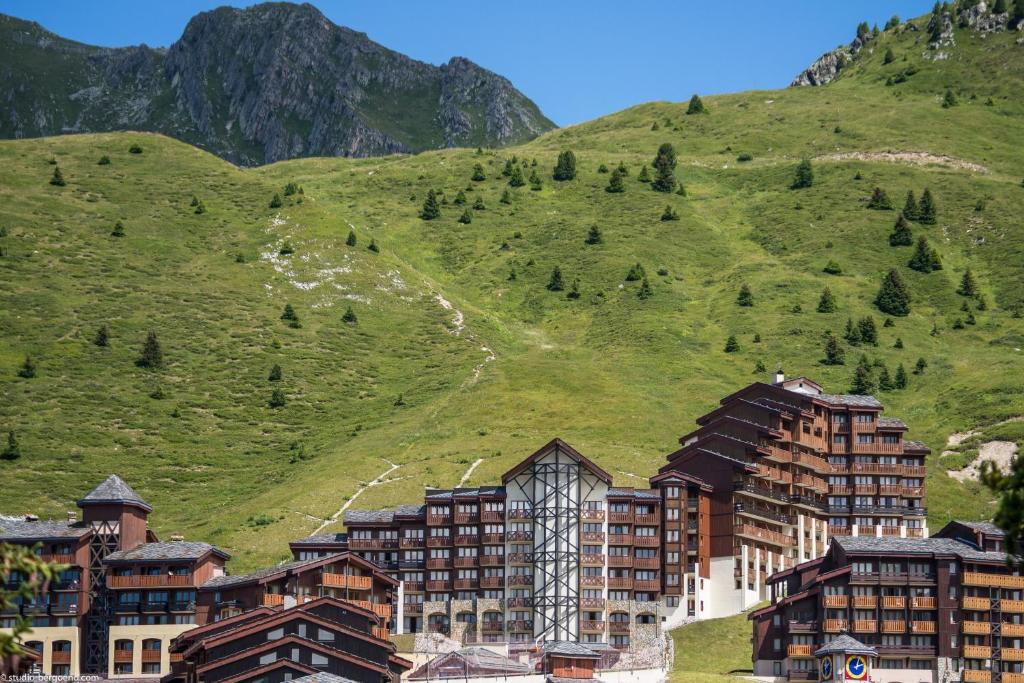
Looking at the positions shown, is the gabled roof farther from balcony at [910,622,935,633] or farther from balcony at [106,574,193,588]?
balcony at [910,622,935,633]

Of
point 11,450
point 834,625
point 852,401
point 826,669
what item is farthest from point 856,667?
point 11,450

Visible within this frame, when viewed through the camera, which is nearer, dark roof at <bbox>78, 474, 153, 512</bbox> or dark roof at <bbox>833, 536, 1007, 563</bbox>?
dark roof at <bbox>833, 536, 1007, 563</bbox>

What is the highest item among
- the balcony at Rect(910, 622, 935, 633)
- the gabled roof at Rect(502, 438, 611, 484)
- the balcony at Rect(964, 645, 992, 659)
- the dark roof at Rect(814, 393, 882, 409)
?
the dark roof at Rect(814, 393, 882, 409)

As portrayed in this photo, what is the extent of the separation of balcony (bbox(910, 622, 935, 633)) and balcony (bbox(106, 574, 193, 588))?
55.3 meters

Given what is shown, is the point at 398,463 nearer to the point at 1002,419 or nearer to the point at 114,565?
the point at 114,565

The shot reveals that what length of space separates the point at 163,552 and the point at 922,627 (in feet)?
193

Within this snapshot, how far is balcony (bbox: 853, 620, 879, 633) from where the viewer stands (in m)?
127

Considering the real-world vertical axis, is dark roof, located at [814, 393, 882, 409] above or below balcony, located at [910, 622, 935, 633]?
above

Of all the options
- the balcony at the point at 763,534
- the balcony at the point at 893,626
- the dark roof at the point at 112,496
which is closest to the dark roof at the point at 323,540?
the dark roof at the point at 112,496

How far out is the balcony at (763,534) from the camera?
151 metres

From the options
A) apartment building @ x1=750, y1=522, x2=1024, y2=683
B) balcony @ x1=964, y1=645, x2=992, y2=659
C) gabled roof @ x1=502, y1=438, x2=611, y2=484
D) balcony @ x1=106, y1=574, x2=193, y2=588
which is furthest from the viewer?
gabled roof @ x1=502, y1=438, x2=611, y2=484

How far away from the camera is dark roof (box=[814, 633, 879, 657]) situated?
116375 millimetres

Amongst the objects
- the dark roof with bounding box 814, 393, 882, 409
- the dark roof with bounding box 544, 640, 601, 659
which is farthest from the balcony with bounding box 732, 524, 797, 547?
the dark roof with bounding box 544, 640, 601, 659

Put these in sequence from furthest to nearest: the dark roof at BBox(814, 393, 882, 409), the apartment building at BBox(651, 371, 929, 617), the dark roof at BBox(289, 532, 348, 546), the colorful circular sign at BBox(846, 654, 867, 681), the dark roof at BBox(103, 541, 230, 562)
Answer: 1. the dark roof at BBox(814, 393, 882, 409)
2. the apartment building at BBox(651, 371, 929, 617)
3. the dark roof at BBox(289, 532, 348, 546)
4. the dark roof at BBox(103, 541, 230, 562)
5. the colorful circular sign at BBox(846, 654, 867, 681)
